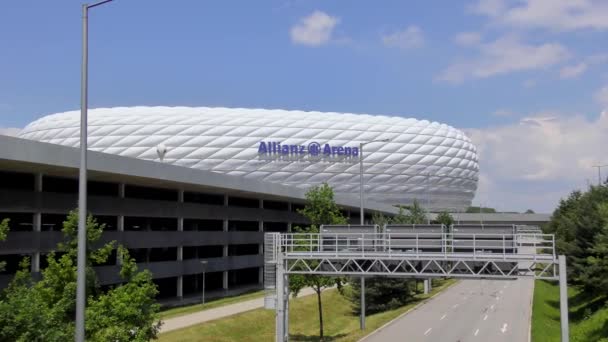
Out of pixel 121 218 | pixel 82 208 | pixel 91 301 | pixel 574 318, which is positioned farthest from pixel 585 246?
pixel 82 208

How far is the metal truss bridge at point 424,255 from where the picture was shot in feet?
80.6

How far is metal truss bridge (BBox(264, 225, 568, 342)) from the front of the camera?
2458cm

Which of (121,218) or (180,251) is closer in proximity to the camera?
(121,218)

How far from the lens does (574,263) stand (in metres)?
40.2

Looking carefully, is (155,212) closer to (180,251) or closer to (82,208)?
(180,251)

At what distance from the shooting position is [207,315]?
3988cm

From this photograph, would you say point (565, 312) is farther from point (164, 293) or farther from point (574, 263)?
point (164, 293)

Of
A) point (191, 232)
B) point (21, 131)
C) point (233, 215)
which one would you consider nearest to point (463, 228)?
point (191, 232)

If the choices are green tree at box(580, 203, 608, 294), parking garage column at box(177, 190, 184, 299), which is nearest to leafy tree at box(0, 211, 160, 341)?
green tree at box(580, 203, 608, 294)

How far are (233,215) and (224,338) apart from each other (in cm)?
2597

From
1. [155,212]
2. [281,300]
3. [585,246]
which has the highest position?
[155,212]

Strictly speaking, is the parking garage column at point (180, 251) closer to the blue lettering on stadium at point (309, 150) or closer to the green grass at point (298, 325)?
the green grass at point (298, 325)

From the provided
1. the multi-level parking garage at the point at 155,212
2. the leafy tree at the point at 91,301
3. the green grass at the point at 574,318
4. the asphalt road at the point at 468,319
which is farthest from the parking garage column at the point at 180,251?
the leafy tree at the point at 91,301

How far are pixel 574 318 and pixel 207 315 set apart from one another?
20845mm
